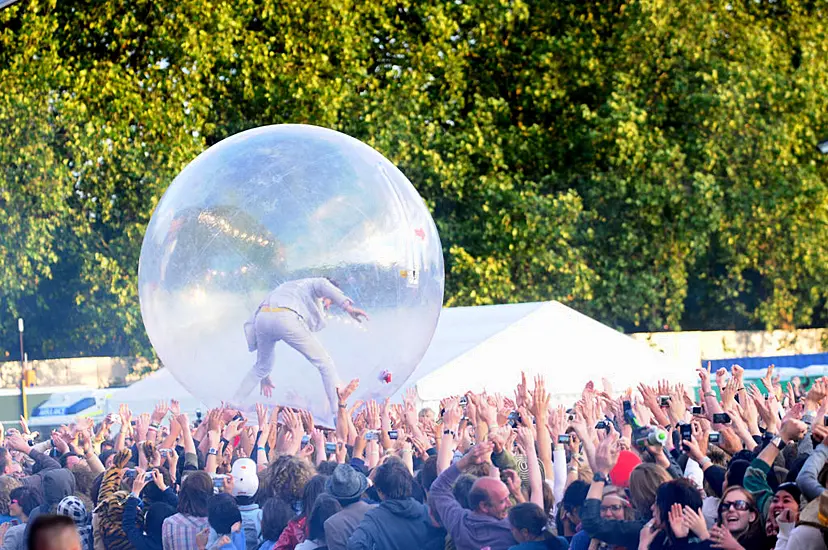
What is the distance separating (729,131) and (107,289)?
478 inches

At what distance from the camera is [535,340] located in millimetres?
10812

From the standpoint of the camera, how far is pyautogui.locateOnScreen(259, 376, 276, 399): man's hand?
7422 millimetres

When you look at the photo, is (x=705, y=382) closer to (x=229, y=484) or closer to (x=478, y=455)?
(x=478, y=455)

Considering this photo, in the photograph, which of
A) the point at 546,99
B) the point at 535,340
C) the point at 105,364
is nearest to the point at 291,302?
the point at 535,340

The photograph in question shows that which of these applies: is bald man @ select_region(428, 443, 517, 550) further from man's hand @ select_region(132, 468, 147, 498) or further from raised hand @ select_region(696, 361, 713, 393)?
raised hand @ select_region(696, 361, 713, 393)

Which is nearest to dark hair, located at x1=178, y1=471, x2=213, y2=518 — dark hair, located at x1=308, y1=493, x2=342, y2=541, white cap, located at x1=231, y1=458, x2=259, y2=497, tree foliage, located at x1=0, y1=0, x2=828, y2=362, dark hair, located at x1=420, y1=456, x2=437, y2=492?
white cap, located at x1=231, y1=458, x2=259, y2=497

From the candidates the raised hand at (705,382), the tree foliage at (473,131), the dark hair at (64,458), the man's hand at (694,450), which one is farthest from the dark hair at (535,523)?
the tree foliage at (473,131)

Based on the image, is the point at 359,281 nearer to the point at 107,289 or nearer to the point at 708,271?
the point at 107,289

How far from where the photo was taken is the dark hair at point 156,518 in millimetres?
6480

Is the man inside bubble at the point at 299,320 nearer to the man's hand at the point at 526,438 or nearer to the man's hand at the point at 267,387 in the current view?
the man's hand at the point at 267,387

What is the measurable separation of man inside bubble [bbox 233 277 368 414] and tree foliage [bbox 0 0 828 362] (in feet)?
47.5

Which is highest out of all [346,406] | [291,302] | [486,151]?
[486,151]

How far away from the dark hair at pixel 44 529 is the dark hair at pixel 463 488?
8.01 ft

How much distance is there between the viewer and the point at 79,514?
671 cm
